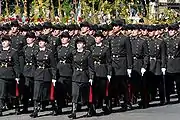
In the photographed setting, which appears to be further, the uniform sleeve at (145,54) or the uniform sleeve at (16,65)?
the uniform sleeve at (145,54)

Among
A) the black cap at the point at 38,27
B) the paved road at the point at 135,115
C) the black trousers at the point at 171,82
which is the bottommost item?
the paved road at the point at 135,115

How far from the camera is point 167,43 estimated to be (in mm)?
17484

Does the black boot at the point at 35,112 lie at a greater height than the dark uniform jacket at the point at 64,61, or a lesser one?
lesser

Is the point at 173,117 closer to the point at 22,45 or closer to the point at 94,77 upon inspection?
the point at 94,77

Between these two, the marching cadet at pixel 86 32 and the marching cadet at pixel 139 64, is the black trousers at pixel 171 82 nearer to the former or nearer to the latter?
the marching cadet at pixel 139 64

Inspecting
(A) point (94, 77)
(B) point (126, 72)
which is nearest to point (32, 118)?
(A) point (94, 77)

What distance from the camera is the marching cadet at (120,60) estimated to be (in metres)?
15.6

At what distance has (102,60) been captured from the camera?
14961mm

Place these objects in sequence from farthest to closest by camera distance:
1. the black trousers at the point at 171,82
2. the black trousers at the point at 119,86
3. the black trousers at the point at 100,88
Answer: the black trousers at the point at 171,82, the black trousers at the point at 119,86, the black trousers at the point at 100,88

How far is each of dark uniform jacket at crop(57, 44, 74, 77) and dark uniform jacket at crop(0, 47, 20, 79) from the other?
99cm

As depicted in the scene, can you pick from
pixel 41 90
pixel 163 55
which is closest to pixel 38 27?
pixel 41 90

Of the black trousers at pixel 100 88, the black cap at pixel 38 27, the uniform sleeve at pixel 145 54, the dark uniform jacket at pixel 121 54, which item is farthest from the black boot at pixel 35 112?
the uniform sleeve at pixel 145 54

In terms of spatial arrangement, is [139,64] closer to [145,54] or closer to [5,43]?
[145,54]

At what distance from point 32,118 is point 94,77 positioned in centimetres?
167
